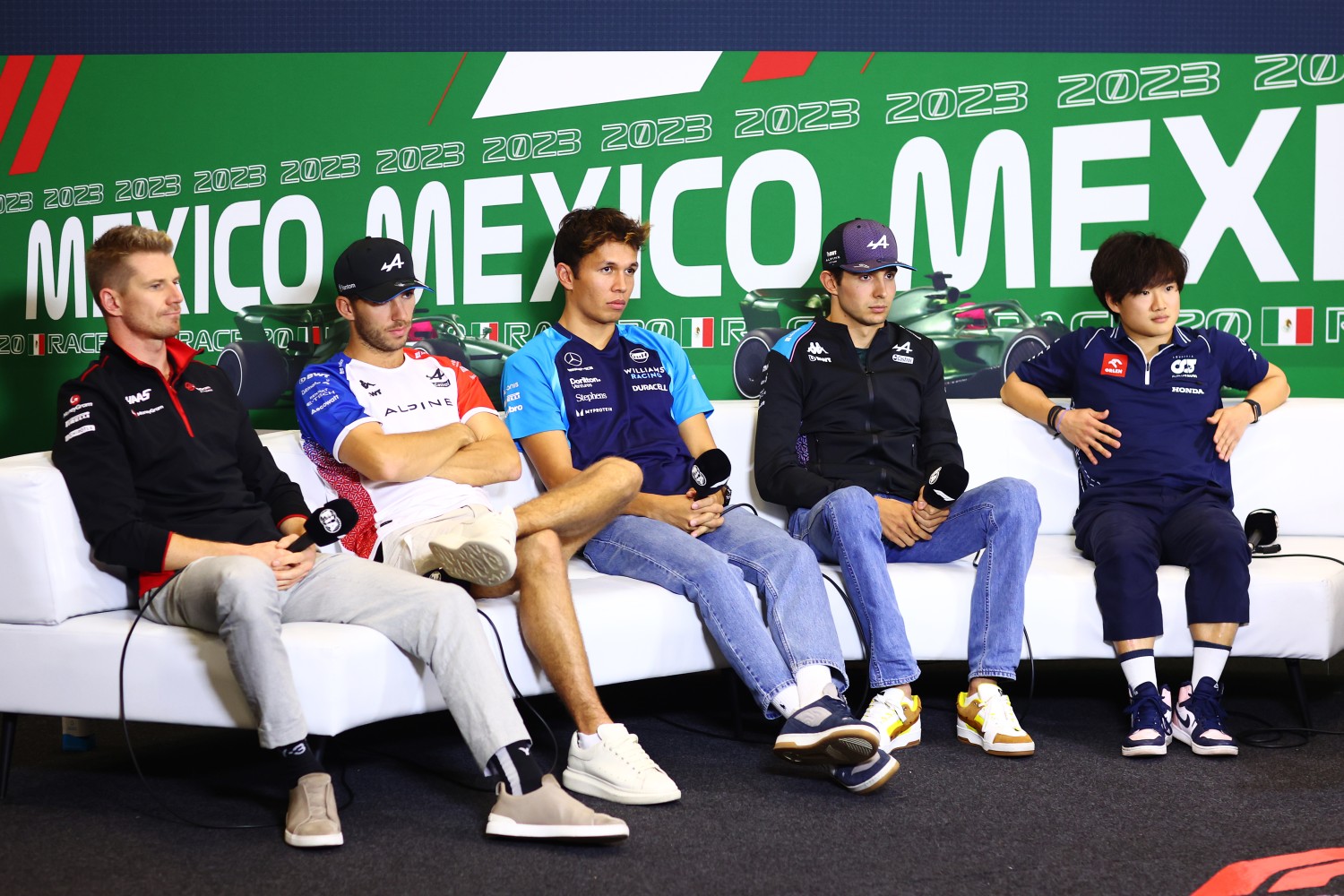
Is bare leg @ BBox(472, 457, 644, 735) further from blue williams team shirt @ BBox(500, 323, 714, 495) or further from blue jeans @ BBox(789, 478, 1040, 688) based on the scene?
blue jeans @ BBox(789, 478, 1040, 688)

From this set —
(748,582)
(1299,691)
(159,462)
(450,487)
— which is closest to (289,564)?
(159,462)

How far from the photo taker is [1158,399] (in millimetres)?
3148


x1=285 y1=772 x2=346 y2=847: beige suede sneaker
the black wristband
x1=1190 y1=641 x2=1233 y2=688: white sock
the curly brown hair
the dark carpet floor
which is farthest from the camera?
the black wristband

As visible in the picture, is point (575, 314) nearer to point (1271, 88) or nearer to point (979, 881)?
point (979, 881)

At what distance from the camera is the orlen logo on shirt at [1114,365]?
10.5ft

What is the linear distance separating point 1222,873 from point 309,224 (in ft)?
10.4

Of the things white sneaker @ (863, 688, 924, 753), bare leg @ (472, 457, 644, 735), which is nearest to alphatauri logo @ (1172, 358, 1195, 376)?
white sneaker @ (863, 688, 924, 753)

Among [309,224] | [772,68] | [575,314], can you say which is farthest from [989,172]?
[309,224]

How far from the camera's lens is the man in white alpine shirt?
7.69ft

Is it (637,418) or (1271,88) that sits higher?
(1271,88)

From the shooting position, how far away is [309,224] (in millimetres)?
3932

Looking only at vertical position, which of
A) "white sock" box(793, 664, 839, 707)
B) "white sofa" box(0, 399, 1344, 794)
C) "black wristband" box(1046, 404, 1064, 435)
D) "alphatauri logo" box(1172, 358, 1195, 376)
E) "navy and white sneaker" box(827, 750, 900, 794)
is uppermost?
"alphatauri logo" box(1172, 358, 1195, 376)

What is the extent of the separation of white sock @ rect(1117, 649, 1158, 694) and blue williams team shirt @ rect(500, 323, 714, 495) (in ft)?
3.62

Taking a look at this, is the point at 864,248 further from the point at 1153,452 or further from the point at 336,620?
the point at 336,620
